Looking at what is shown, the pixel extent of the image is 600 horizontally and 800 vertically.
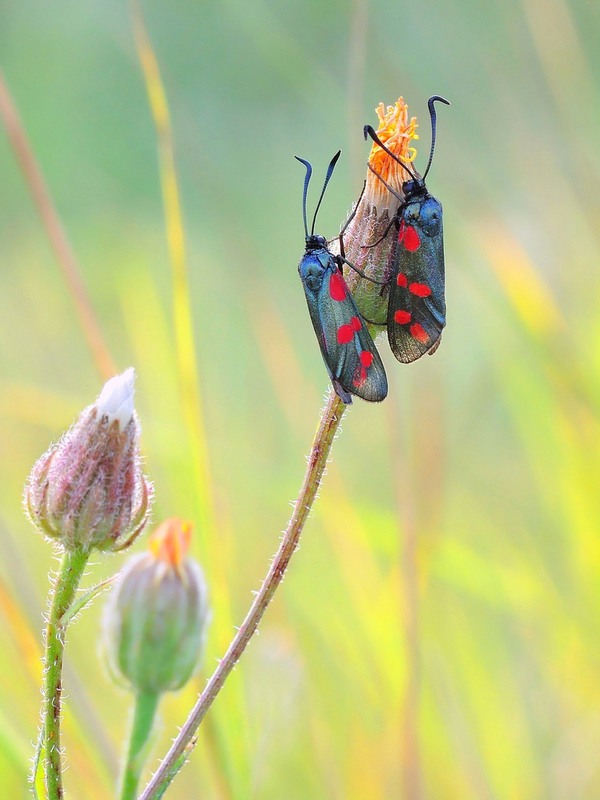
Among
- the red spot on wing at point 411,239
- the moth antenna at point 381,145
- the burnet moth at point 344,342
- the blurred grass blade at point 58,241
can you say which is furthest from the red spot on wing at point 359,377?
the blurred grass blade at point 58,241

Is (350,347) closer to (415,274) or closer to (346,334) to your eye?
(346,334)

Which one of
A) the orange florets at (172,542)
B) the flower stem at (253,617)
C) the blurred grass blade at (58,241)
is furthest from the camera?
the blurred grass blade at (58,241)

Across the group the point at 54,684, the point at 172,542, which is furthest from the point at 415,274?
the point at 54,684

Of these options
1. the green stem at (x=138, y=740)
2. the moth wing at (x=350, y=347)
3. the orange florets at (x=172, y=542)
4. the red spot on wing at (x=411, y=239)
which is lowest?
the green stem at (x=138, y=740)

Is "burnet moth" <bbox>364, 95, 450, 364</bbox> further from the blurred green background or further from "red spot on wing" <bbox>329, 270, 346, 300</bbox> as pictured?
the blurred green background

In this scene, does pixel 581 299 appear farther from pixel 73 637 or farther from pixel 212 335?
pixel 212 335

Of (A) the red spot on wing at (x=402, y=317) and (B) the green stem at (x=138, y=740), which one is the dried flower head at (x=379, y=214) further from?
(B) the green stem at (x=138, y=740)

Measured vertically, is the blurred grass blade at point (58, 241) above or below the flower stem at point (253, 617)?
above
